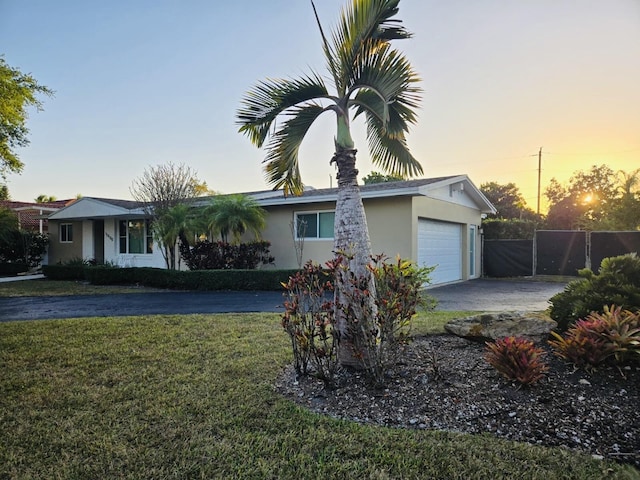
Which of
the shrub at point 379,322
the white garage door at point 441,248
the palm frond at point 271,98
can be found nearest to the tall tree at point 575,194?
the white garage door at point 441,248

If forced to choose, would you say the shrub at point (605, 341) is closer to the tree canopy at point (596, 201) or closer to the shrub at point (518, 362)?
the shrub at point (518, 362)

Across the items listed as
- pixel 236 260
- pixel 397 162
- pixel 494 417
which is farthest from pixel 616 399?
pixel 236 260

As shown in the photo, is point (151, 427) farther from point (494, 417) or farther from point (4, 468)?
point (494, 417)

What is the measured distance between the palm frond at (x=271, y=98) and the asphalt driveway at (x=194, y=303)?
4948 millimetres

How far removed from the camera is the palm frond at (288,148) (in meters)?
4.77

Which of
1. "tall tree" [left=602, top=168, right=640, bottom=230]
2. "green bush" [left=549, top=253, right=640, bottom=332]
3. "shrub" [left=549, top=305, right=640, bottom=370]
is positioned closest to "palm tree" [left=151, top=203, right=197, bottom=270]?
"green bush" [left=549, top=253, right=640, bottom=332]

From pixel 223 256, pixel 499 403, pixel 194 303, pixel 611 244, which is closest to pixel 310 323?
pixel 499 403

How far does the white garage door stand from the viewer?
1347cm

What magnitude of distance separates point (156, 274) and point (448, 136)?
36.5ft

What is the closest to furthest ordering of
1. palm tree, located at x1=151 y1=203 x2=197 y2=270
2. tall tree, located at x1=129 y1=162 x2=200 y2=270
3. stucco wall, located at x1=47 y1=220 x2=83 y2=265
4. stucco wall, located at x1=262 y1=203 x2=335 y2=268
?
palm tree, located at x1=151 y1=203 x2=197 y2=270 → stucco wall, located at x1=262 y1=203 x2=335 y2=268 → tall tree, located at x1=129 y1=162 x2=200 y2=270 → stucco wall, located at x1=47 y1=220 x2=83 y2=265

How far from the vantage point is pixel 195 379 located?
4133mm

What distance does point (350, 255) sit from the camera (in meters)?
4.05

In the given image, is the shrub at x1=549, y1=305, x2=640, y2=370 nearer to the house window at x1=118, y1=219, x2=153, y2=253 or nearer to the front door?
the house window at x1=118, y1=219, x2=153, y2=253

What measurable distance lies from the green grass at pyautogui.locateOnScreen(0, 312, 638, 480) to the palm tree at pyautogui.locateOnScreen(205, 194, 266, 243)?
8.75 meters
